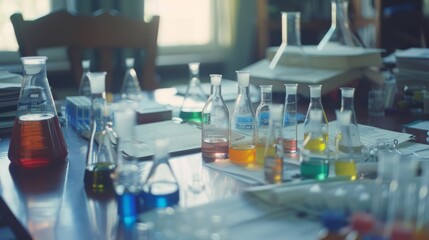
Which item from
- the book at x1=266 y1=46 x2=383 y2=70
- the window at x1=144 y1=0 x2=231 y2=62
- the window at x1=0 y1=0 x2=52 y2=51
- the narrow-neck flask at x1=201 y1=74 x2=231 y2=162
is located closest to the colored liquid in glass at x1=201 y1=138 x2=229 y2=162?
the narrow-neck flask at x1=201 y1=74 x2=231 y2=162

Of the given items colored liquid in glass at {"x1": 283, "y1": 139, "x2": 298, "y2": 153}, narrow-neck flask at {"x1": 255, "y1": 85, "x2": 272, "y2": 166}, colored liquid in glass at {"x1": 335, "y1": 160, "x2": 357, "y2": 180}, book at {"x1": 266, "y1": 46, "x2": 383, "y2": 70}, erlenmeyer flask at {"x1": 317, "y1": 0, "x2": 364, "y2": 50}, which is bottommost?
colored liquid in glass at {"x1": 283, "y1": 139, "x2": 298, "y2": 153}

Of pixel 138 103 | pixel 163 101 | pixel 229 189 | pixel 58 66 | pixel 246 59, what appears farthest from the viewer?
pixel 246 59

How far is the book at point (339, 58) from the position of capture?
1.50 m

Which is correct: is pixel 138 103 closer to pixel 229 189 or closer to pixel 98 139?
pixel 98 139

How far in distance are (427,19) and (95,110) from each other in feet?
9.39

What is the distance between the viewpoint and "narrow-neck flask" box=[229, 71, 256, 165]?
96 centimetres

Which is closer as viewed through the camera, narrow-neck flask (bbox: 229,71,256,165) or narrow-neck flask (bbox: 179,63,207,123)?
narrow-neck flask (bbox: 229,71,256,165)

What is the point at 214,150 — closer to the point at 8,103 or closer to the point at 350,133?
the point at 350,133

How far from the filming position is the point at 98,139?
89 centimetres

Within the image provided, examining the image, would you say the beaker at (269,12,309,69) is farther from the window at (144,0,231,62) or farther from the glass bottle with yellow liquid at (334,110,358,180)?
the window at (144,0,231,62)

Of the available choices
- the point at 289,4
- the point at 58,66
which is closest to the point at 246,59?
the point at 289,4

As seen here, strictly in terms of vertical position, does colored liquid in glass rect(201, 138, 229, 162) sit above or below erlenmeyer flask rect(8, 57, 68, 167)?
below

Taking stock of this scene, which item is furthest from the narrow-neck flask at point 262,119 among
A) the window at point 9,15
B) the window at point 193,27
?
the window at point 193,27

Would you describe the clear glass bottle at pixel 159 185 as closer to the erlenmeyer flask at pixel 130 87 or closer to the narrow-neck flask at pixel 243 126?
the narrow-neck flask at pixel 243 126
